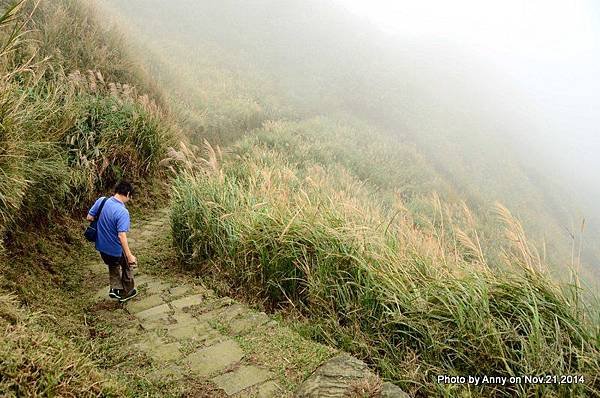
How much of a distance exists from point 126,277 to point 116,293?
0.18m

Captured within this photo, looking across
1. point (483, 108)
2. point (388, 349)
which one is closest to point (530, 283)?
point (388, 349)

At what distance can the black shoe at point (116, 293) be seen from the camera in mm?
4145

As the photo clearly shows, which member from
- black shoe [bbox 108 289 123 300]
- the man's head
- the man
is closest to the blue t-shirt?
the man

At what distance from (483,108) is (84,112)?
111 feet

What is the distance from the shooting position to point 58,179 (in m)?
→ 5.05

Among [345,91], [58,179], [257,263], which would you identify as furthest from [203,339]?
[345,91]

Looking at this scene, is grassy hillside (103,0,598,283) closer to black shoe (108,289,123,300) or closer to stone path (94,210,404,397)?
black shoe (108,289,123,300)

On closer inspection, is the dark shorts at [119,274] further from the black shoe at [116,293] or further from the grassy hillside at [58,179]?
the grassy hillside at [58,179]

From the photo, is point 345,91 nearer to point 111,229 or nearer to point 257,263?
point 257,263

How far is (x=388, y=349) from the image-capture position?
3.38m

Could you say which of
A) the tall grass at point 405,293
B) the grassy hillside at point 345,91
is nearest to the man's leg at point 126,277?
the tall grass at point 405,293

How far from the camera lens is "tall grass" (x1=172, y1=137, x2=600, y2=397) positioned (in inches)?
113

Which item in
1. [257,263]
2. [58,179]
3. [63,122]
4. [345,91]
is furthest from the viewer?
[345,91]

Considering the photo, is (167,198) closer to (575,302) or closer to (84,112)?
(84,112)
